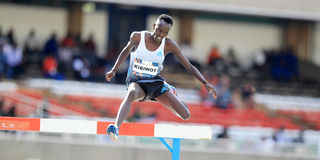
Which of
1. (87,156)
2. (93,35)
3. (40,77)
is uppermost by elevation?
(93,35)

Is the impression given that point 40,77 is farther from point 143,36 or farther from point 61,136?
point 143,36

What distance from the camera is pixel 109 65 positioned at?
1917 centimetres

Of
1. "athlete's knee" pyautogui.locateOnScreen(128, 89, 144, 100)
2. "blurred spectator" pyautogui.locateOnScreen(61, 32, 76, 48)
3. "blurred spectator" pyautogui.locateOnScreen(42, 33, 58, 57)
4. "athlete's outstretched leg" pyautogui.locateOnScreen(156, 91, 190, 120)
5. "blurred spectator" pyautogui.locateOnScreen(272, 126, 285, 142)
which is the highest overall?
"blurred spectator" pyautogui.locateOnScreen(61, 32, 76, 48)

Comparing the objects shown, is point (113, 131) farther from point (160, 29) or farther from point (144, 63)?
point (160, 29)

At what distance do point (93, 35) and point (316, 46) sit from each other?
28.4ft

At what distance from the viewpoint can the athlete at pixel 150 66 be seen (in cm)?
654

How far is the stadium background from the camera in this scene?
13.3m

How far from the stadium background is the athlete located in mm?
6393

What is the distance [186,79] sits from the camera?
1967cm

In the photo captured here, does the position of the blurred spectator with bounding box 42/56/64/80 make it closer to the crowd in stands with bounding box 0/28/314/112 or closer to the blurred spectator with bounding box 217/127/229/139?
the crowd in stands with bounding box 0/28/314/112

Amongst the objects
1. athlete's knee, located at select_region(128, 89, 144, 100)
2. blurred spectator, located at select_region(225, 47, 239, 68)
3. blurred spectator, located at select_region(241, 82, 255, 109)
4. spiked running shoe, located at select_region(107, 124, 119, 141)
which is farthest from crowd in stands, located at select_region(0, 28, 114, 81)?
spiked running shoe, located at select_region(107, 124, 119, 141)

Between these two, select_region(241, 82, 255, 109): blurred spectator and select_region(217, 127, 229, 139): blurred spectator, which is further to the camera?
select_region(241, 82, 255, 109): blurred spectator

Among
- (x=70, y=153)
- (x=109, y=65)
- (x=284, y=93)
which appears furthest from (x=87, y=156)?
(x=284, y=93)

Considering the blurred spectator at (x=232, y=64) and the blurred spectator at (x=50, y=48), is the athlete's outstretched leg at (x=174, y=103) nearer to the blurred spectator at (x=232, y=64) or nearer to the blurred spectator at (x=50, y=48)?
the blurred spectator at (x=50, y=48)
